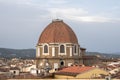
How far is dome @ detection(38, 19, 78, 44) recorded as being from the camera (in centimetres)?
6059

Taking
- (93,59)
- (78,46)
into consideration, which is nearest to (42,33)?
(78,46)

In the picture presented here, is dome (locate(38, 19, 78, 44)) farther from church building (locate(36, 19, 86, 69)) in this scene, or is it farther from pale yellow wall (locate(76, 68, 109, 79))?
pale yellow wall (locate(76, 68, 109, 79))

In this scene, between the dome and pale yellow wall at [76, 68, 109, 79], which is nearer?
pale yellow wall at [76, 68, 109, 79]

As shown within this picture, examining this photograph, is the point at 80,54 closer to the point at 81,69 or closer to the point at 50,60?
the point at 50,60

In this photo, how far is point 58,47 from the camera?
59.7 m

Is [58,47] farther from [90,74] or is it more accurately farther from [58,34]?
[90,74]

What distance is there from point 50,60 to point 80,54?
5823 millimetres

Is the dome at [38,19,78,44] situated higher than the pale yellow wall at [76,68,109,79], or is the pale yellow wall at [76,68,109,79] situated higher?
the dome at [38,19,78,44]

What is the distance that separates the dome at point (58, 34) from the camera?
60.6m

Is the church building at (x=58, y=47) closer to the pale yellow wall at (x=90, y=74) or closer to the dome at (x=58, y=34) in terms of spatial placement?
the dome at (x=58, y=34)

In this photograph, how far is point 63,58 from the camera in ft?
195

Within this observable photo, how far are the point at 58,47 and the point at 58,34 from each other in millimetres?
2566

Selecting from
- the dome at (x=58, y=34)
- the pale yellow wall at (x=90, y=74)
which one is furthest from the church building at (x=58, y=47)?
the pale yellow wall at (x=90, y=74)

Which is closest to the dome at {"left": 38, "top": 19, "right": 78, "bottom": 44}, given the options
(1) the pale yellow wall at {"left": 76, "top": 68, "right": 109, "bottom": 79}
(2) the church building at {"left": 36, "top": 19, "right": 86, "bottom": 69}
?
(2) the church building at {"left": 36, "top": 19, "right": 86, "bottom": 69}
